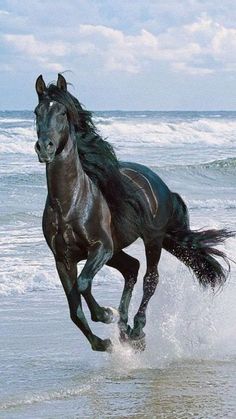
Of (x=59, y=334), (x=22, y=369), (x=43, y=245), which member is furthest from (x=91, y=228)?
(x=43, y=245)

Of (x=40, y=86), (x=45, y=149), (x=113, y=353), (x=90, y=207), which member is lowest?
(x=113, y=353)

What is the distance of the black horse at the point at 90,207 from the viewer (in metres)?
5.77

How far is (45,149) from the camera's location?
5.48 meters

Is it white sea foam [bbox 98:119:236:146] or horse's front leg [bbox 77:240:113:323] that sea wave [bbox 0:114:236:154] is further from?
horse's front leg [bbox 77:240:113:323]

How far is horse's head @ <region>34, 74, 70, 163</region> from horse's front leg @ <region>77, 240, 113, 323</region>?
645 millimetres

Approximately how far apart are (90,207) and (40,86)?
80cm

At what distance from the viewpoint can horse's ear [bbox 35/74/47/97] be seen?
18.9 ft

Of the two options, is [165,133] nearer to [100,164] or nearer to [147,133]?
[147,133]

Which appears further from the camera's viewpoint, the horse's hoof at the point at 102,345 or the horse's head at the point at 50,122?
the horse's hoof at the point at 102,345

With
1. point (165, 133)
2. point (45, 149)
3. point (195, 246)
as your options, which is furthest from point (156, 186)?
point (165, 133)

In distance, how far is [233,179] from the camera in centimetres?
2744

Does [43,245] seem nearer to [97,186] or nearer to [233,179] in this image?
[97,186]

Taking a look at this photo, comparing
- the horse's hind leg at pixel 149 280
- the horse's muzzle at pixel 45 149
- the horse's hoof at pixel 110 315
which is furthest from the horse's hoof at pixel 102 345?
the horse's muzzle at pixel 45 149

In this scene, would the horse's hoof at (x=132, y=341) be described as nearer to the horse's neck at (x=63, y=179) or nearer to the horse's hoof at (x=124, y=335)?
the horse's hoof at (x=124, y=335)
